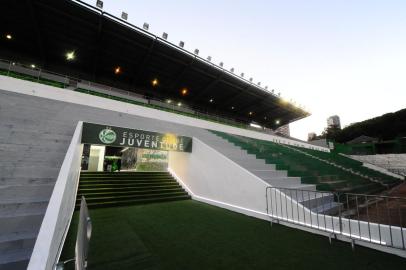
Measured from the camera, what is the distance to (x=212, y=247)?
289 cm

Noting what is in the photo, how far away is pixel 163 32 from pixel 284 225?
1479 cm

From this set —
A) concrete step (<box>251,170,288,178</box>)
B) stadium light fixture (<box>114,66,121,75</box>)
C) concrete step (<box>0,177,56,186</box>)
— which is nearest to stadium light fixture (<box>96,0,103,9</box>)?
stadium light fixture (<box>114,66,121,75</box>)

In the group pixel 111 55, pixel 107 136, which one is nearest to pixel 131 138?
pixel 107 136

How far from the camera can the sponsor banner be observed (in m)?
5.96

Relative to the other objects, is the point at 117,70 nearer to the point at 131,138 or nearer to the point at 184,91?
the point at 184,91

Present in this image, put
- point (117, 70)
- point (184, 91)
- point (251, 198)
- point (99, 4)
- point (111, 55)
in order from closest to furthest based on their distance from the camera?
point (251, 198), point (99, 4), point (111, 55), point (117, 70), point (184, 91)

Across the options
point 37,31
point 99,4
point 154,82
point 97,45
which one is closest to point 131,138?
point 99,4

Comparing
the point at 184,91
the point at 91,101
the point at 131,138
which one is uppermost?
the point at 184,91

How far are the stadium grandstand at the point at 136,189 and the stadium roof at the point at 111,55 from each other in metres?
0.10

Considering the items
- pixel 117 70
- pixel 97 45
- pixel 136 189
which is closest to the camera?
pixel 136 189

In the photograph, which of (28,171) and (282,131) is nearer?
(28,171)

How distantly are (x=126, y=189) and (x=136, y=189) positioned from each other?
0.35 meters

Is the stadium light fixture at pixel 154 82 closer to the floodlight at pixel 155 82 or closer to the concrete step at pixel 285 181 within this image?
the floodlight at pixel 155 82

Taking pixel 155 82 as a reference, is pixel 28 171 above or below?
below
